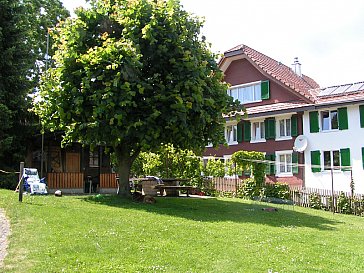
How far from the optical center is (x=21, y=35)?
2462 centimetres

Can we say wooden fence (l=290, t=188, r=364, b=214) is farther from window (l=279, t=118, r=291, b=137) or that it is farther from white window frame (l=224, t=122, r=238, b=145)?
white window frame (l=224, t=122, r=238, b=145)

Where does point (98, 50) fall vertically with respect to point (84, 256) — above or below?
above

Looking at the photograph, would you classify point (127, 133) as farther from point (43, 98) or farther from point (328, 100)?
point (328, 100)

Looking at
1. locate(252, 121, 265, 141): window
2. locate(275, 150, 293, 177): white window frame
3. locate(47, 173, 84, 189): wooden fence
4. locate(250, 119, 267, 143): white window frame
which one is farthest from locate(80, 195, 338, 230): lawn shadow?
locate(252, 121, 265, 141): window

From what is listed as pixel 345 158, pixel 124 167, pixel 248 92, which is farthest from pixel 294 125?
pixel 124 167

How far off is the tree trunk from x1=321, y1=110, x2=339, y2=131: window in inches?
552

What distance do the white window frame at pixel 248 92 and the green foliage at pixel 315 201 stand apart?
9.76 meters

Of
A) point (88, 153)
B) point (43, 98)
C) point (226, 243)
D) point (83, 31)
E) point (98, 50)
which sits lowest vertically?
point (226, 243)

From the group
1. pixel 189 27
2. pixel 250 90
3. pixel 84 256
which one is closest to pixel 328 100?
pixel 250 90

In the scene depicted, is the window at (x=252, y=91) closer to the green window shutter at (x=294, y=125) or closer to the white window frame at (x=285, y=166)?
the green window shutter at (x=294, y=125)

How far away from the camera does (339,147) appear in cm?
2677

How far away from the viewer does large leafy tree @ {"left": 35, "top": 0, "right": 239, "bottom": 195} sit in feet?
51.4

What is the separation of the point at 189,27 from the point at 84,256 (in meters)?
12.0

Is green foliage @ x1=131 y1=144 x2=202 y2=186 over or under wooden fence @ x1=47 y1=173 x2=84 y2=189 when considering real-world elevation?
over
